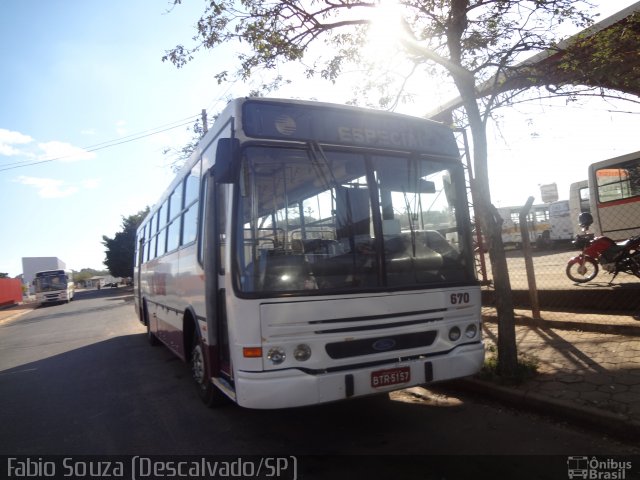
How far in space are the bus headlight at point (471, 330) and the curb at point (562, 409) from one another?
2.43 ft

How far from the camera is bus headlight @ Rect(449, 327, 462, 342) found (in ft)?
14.5

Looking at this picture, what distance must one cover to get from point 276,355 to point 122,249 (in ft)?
186

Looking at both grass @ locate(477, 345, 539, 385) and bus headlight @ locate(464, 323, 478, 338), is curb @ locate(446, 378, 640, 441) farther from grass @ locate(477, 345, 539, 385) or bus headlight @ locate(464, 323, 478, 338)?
bus headlight @ locate(464, 323, 478, 338)

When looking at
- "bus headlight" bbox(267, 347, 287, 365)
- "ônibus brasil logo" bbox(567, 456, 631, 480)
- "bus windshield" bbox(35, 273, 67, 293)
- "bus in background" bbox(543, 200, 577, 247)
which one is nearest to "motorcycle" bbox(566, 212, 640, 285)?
"ônibus brasil logo" bbox(567, 456, 631, 480)

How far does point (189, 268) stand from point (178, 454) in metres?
2.19

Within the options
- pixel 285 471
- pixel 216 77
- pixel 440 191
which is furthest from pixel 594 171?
pixel 285 471

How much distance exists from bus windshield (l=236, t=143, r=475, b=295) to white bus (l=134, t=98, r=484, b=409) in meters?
0.01

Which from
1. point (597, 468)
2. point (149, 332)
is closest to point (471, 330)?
point (597, 468)

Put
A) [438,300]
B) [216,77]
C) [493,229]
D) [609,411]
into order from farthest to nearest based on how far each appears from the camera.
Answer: [216,77] < [493,229] < [438,300] < [609,411]

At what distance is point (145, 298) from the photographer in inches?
412

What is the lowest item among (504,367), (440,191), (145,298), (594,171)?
(504,367)

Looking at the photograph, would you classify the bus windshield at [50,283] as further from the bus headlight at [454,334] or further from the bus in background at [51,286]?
the bus headlight at [454,334]

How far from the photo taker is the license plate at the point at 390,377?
3869 millimetres

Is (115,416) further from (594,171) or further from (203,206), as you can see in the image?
(594,171)
